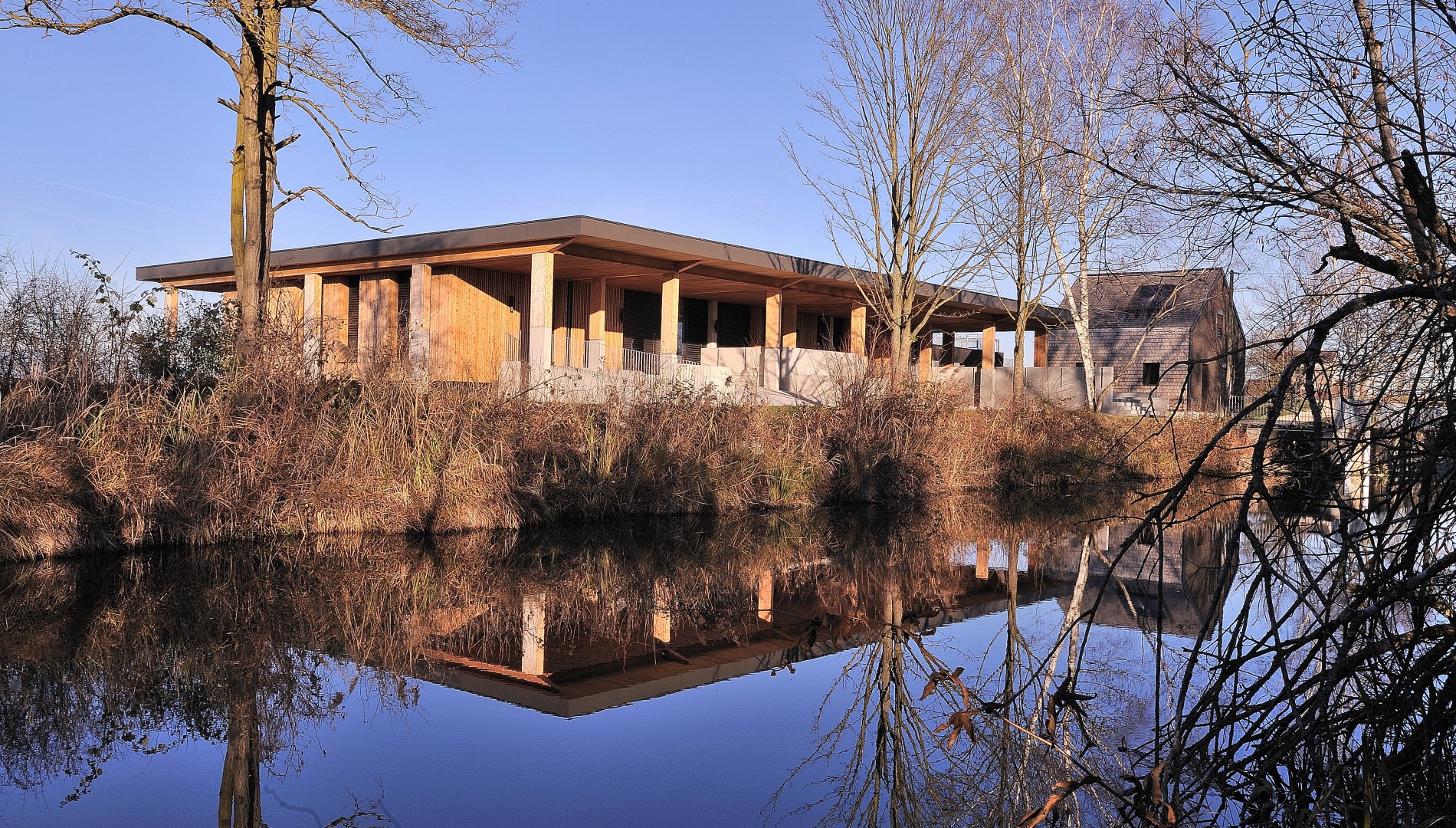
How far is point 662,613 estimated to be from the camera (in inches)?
322

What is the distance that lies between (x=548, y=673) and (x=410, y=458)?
5.94m

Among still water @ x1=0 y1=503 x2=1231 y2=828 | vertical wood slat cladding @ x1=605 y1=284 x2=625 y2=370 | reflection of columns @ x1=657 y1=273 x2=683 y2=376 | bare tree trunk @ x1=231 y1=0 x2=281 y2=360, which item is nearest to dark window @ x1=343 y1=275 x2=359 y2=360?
vertical wood slat cladding @ x1=605 y1=284 x2=625 y2=370

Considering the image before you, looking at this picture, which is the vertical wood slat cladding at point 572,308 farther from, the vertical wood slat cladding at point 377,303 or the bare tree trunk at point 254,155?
the bare tree trunk at point 254,155

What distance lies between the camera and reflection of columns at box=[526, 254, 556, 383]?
20172 mm

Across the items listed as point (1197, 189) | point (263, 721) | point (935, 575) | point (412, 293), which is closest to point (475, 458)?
point (935, 575)

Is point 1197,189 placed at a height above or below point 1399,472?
above

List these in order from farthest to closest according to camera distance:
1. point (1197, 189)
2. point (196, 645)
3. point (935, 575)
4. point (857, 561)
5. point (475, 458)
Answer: point (475, 458) < point (857, 561) < point (935, 575) < point (196, 645) < point (1197, 189)

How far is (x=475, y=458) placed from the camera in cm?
1213

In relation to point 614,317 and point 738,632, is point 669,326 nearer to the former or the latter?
point 614,317

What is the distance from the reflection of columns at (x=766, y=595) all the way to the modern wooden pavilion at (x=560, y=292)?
34.2 feet

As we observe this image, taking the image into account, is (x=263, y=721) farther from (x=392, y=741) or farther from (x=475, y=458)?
(x=475, y=458)

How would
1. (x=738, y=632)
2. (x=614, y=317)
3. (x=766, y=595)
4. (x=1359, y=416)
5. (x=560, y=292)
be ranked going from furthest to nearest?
(x=614, y=317) < (x=560, y=292) < (x=766, y=595) < (x=738, y=632) < (x=1359, y=416)

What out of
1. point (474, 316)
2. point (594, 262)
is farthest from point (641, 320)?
point (594, 262)

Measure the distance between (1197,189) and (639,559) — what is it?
7.94 metres
